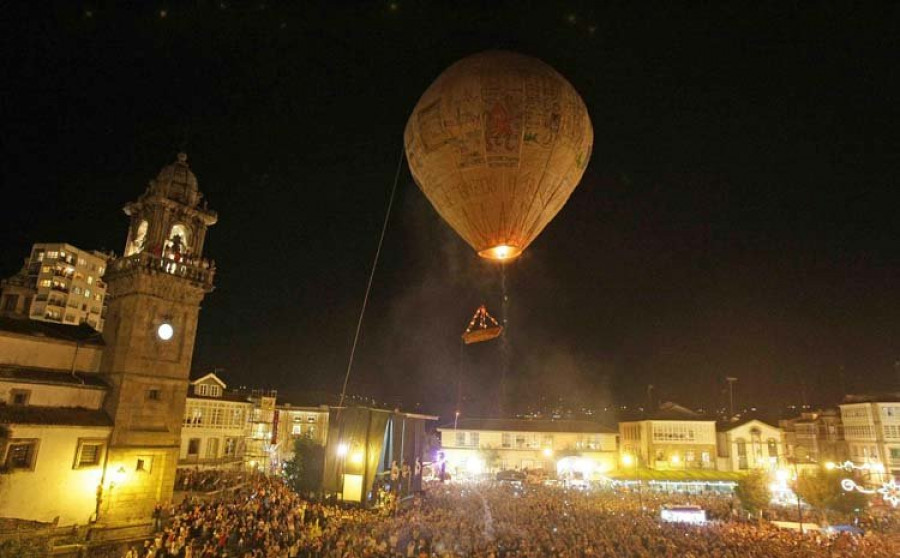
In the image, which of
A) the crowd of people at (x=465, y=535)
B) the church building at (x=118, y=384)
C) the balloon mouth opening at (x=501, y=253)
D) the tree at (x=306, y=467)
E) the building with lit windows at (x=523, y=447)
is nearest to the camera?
the crowd of people at (x=465, y=535)

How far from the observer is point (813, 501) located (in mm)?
35375

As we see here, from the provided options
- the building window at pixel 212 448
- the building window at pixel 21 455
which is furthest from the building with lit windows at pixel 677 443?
the building window at pixel 21 455

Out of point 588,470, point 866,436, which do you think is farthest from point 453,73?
point 866,436

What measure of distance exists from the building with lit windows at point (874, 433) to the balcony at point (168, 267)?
5410 centimetres

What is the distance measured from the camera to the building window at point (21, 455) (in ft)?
69.2

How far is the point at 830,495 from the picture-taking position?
34594 millimetres

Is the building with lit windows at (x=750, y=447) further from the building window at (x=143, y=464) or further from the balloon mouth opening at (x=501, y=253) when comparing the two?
the building window at (x=143, y=464)

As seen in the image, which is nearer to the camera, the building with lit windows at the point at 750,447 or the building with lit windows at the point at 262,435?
the building with lit windows at the point at 262,435

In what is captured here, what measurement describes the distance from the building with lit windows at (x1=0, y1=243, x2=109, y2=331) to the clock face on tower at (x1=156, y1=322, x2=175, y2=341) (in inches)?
2246

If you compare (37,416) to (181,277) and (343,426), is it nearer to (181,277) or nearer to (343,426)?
(181,277)

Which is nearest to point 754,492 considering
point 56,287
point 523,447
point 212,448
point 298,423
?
point 523,447

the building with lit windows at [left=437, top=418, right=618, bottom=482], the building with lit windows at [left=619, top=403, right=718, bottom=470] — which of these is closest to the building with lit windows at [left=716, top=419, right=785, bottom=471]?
the building with lit windows at [left=619, top=403, right=718, bottom=470]

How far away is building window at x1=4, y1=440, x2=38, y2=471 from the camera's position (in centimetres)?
2109

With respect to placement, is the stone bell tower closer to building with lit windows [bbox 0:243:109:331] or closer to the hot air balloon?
the hot air balloon
